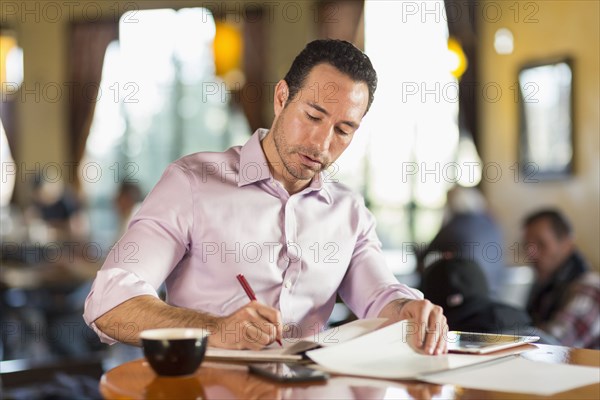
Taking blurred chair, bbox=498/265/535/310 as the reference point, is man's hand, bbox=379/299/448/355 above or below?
above

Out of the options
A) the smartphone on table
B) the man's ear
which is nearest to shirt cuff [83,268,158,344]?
the smartphone on table

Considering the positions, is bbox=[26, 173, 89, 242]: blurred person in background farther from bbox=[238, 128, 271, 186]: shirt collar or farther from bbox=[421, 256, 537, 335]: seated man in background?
bbox=[238, 128, 271, 186]: shirt collar

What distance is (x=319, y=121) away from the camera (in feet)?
6.27

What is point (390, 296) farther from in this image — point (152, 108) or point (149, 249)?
point (152, 108)

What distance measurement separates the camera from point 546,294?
413 cm

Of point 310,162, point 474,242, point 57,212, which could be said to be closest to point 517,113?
point 474,242

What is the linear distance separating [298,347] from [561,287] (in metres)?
2.81

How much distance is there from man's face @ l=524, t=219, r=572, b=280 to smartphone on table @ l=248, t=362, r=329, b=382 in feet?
10.0

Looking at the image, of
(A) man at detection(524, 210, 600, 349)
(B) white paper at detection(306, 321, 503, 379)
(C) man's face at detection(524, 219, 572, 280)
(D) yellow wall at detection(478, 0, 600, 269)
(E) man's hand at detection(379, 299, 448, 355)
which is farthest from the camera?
(D) yellow wall at detection(478, 0, 600, 269)

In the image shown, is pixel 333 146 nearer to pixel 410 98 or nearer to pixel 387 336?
pixel 387 336

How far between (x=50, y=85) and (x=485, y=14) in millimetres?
5020

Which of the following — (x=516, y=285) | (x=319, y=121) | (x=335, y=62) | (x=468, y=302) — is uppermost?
(x=335, y=62)

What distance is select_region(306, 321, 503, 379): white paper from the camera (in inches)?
55.1

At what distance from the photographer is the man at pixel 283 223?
6.21 ft
